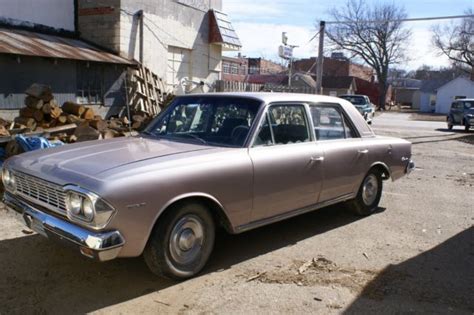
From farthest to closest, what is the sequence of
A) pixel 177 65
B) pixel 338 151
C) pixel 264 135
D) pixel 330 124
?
pixel 177 65 < pixel 330 124 < pixel 338 151 < pixel 264 135

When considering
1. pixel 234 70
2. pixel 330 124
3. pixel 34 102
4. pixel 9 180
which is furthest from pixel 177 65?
pixel 234 70

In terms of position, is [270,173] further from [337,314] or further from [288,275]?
[337,314]

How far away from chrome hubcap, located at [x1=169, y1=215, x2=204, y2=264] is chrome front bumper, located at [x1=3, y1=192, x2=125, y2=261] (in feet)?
1.81

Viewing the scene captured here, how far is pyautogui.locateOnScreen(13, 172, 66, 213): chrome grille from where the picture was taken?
3.72m

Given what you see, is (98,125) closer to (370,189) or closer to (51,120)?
(51,120)

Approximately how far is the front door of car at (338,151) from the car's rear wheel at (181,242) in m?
1.72

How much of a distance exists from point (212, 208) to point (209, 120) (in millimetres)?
1092

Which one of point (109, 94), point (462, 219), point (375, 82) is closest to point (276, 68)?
point (375, 82)

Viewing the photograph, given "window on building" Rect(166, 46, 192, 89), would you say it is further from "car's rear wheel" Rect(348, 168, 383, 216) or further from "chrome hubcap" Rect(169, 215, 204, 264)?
"chrome hubcap" Rect(169, 215, 204, 264)

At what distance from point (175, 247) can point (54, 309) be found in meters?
1.03

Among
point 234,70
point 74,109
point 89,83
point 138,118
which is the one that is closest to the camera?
point 74,109

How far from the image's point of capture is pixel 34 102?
9008 millimetres

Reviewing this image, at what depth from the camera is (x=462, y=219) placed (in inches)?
256

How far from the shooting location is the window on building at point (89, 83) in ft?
39.0
